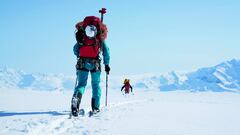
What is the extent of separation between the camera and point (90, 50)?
882 cm

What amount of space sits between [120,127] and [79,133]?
791 millimetres

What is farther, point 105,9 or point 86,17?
point 105,9

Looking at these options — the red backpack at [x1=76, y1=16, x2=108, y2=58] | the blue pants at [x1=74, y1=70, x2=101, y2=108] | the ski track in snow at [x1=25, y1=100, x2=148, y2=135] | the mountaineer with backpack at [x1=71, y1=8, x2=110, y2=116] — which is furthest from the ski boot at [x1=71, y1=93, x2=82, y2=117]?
the red backpack at [x1=76, y1=16, x2=108, y2=58]

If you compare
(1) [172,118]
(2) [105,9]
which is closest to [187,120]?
(1) [172,118]

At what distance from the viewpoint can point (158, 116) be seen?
25.1 ft

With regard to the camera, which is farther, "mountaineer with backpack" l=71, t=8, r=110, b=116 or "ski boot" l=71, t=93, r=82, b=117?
"mountaineer with backpack" l=71, t=8, r=110, b=116

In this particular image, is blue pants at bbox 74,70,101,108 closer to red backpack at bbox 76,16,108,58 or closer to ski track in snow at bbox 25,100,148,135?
red backpack at bbox 76,16,108,58

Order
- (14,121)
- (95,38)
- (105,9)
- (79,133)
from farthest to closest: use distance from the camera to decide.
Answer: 1. (105,9)
2. (95,38)
3. (14,121)
4. (79,133)

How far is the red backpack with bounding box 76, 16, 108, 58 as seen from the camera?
28.8ft

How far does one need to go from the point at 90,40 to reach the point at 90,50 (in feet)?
0.76

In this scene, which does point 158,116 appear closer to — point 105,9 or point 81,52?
point 81,52

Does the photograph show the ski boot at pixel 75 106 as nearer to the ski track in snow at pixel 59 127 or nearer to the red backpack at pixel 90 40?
the ski track in snow at pixel 59 127

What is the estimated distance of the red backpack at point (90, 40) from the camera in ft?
28.8

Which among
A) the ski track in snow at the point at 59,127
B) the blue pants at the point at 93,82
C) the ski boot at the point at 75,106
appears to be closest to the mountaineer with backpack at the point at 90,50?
the blue pants at the point at 93,82
